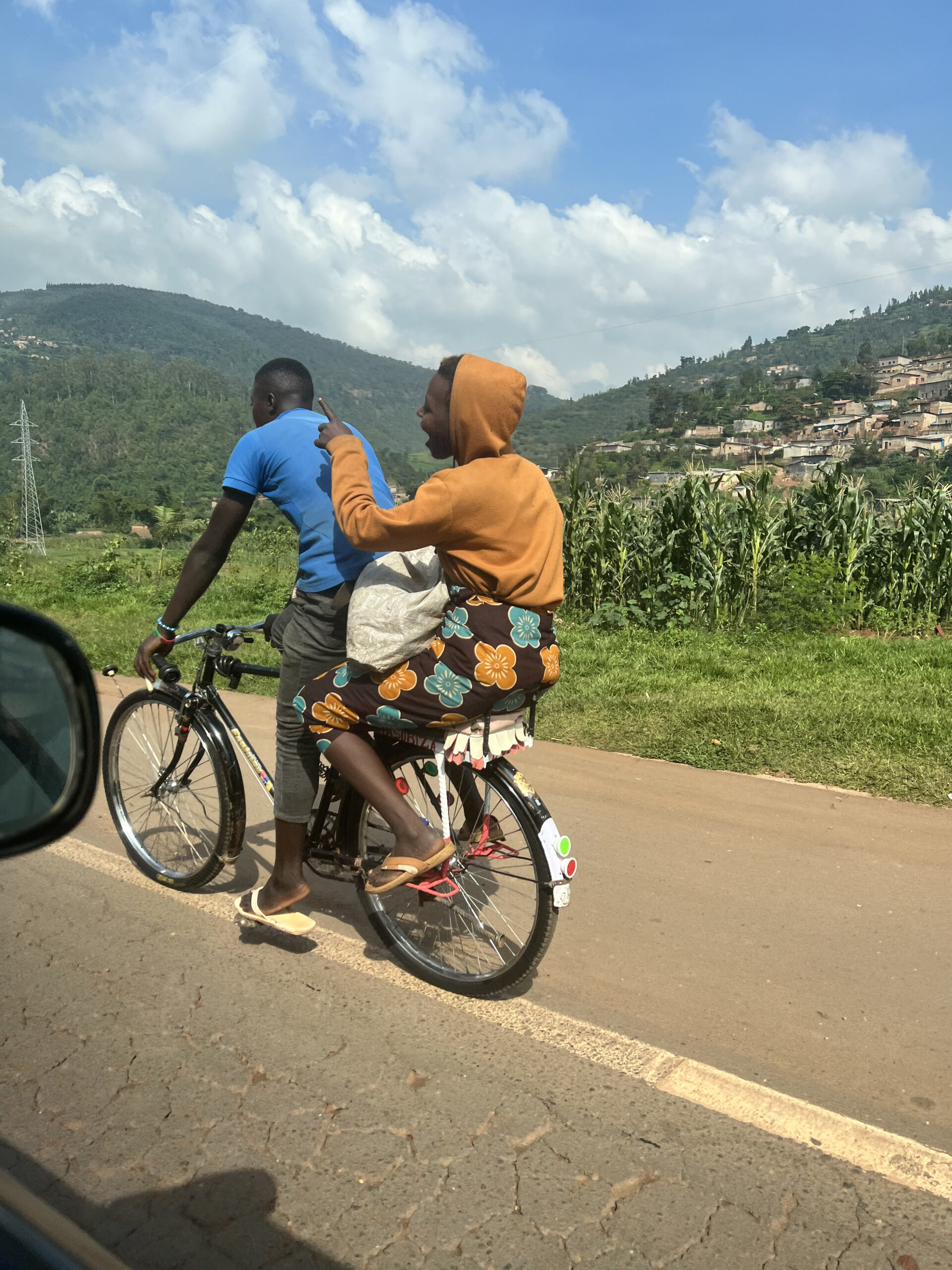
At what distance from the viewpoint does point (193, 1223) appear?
7.24 ft

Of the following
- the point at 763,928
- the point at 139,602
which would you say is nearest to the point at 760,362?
the point at 139,602

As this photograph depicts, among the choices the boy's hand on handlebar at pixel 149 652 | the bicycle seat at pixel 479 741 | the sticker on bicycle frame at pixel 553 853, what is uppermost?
the boy's hand on handlebar at pixel 149 652

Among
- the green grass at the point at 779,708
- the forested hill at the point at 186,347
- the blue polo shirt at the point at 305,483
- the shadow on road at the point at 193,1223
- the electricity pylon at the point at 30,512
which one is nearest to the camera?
the shadow on road at the point at 193,1223

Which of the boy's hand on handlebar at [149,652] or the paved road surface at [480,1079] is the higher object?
the boy's hand on handlebar at [149,652]

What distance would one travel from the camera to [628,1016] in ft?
10.1

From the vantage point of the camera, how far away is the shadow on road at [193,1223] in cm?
209

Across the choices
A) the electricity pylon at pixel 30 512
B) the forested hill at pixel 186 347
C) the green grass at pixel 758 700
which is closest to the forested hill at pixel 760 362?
the electricity pylon at pixel 30 512

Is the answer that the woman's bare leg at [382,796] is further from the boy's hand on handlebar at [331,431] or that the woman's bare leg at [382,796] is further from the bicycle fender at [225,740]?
the boy's hand on handlebar at [331,431]

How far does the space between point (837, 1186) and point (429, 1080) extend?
1.10m

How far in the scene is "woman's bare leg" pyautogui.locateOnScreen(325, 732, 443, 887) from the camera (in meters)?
3.04

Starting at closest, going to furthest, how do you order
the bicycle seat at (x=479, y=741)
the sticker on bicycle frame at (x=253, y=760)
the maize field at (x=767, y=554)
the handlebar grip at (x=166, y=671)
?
the bicycle seat at (x=479, y=741) < the sticker on bicycle frame at (x=253, y=760) < the handlebar grip at (x=166, y=671) < the maize field at (x=767, y=554)

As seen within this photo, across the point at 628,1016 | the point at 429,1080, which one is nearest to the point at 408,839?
the point at 429,1080

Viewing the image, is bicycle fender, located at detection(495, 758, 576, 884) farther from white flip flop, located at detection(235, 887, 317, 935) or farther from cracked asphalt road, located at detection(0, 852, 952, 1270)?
white flip flop, located at detection(235, 887, 317, 935)

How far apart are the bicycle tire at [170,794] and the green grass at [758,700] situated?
318 centimetres
